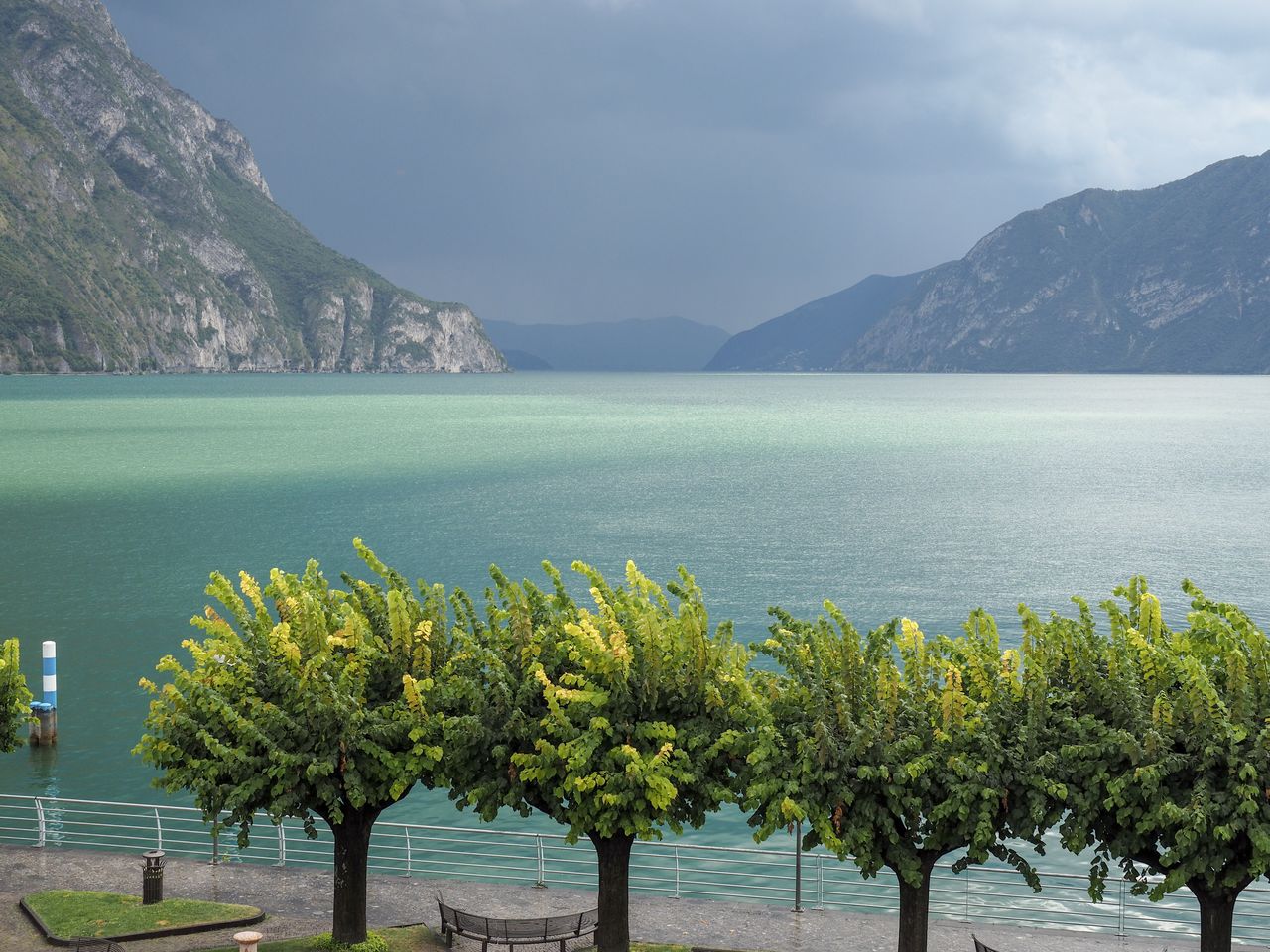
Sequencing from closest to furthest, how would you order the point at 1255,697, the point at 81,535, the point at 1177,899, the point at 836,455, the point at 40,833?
the point at 1255,697
the point at 40,833
the point at 1177,899
the point at 81,535
the point at 836,455

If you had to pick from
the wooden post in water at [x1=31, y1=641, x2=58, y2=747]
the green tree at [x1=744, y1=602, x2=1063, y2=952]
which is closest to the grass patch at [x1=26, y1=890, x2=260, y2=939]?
the green tree at [x1=744, y1=602, x2=1063, y2=952]

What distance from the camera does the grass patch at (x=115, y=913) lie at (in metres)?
22.8

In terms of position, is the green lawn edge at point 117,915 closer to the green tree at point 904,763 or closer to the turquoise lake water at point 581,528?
the green tree at point 904,763

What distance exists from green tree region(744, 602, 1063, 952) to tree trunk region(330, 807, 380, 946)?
292 inches

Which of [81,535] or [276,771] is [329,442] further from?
[276,771]

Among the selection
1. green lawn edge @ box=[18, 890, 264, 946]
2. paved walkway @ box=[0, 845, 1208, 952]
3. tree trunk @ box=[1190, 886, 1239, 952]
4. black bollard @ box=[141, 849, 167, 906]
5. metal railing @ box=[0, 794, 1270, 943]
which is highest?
tree trunk @ box=[1190, 886, 1239, 952]

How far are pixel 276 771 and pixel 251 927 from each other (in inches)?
169

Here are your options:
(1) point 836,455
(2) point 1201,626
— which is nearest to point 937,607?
(2) point 1201,626

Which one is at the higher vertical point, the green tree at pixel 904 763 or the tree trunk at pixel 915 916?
the green tree at pixel 904 763

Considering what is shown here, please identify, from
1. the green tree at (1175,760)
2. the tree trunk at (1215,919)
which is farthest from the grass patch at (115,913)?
the tree trunk at (1215,919)

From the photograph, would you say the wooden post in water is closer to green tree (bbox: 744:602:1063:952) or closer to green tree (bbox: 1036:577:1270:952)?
green tree (bbox: 744:602:1063:952)

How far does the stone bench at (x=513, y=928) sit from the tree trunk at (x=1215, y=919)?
34.6ft

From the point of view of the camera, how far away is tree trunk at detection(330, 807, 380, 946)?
22500 millimetres

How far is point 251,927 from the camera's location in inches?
915
